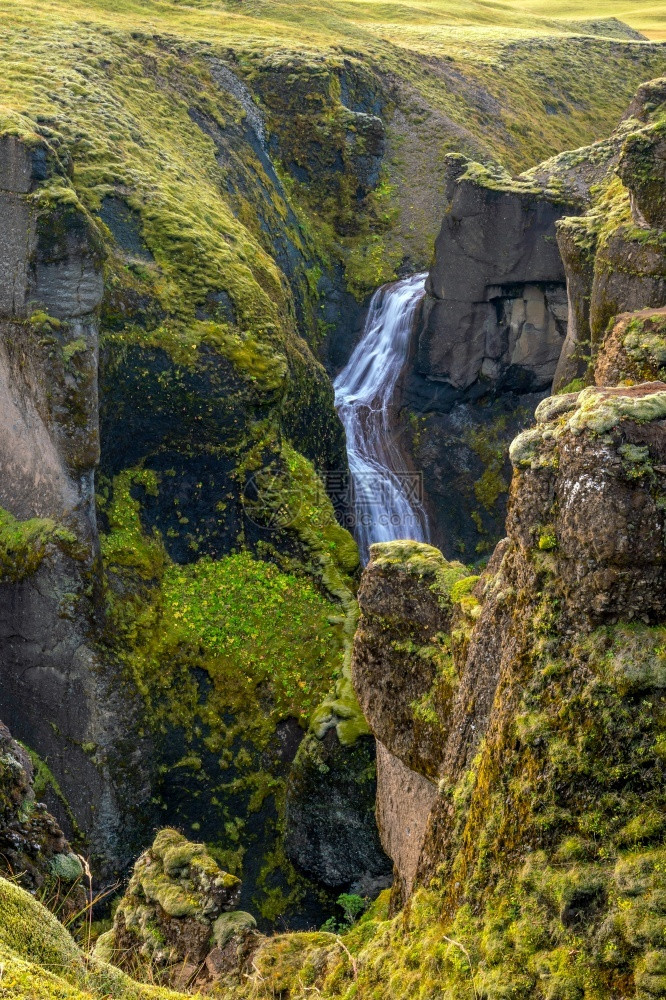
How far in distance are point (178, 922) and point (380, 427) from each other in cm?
2045

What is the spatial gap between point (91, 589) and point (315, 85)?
81.0 ft

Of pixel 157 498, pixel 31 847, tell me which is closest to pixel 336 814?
pixel 157 498

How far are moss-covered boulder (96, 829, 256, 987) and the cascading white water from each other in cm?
1480

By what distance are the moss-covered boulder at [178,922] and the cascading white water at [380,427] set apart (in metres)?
A: 14.8

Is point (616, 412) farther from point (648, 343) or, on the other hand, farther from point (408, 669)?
point (648, 343)

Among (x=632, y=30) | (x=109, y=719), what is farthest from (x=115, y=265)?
(x=632, y=30)

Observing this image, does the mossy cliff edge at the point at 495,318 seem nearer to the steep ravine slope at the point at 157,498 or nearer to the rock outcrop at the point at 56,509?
the steep ravine slope at the point at 157,498

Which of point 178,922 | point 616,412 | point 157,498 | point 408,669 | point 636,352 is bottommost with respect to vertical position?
point 178,922

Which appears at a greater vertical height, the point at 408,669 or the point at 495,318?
the point at 495,318

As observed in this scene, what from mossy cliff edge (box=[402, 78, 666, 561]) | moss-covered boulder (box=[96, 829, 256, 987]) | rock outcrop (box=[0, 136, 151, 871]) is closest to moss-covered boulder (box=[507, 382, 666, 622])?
moss-covered boulder (box=[96, 829, 256, 987])

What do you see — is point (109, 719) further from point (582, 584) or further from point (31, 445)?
point (582, 584)

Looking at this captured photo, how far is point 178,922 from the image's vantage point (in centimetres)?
A: 1041

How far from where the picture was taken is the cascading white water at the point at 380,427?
26.6 m

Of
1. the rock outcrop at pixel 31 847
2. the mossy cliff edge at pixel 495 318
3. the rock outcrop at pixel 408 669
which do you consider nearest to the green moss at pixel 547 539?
the rock outcrop at pixel 408 669
